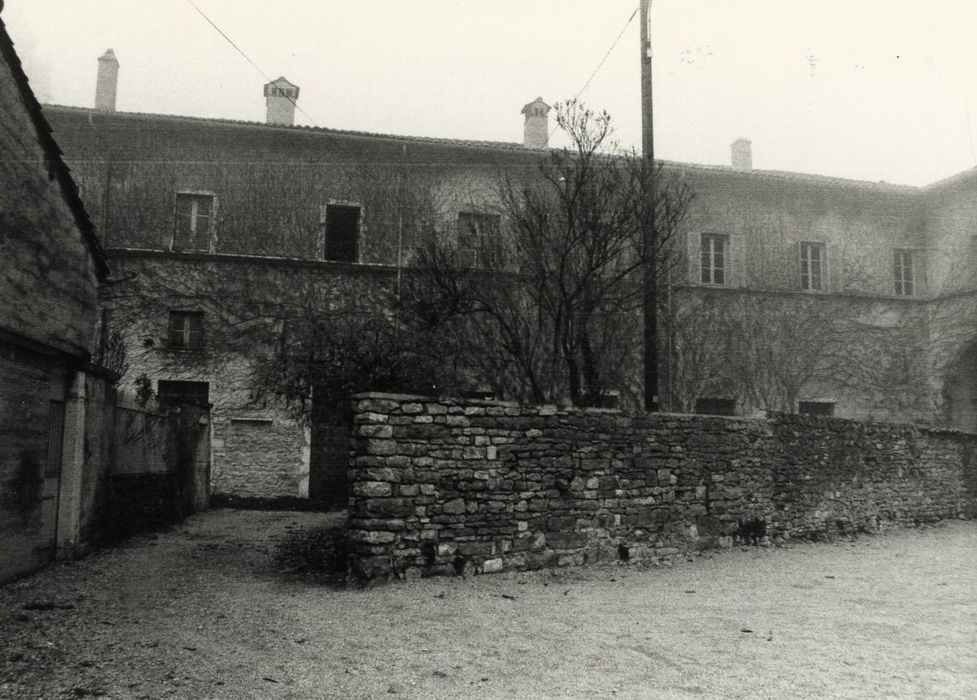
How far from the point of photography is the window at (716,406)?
18.6 m

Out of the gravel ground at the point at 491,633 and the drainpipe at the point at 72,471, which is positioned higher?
the drainpipe at the point at 72,471

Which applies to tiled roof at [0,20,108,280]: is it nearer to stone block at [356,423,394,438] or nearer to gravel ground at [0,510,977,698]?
gravel ground at [0,510,977,698]

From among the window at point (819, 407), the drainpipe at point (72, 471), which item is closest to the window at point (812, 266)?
the window at point (819, 407)

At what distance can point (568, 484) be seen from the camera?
862 cm

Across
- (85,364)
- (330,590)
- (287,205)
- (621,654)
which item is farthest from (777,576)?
(287,205)

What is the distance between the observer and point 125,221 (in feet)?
53.1

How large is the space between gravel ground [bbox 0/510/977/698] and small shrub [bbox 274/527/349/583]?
31cm

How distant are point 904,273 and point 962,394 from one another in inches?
135

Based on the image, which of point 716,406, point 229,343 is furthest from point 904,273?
point 229,343

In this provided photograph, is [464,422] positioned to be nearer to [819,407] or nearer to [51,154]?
[51,154]

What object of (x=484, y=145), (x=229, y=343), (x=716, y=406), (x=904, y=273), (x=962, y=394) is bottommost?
(x=716, y=406)

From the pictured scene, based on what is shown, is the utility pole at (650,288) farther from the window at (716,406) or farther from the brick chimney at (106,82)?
the brick chimney at (106,82)

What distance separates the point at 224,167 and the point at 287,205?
1.55m

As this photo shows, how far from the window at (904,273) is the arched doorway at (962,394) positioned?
7.30 ft
